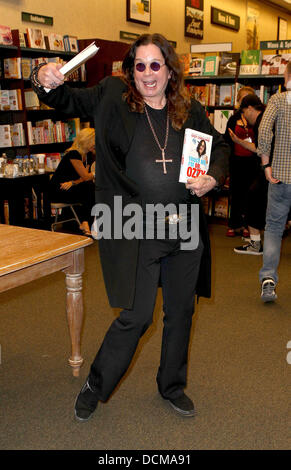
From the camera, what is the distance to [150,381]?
2.49 metres

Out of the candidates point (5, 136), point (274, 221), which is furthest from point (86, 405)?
point (5, 136)

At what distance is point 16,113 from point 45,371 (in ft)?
12.7

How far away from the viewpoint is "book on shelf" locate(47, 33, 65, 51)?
5.98m

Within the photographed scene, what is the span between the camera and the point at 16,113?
5664mm

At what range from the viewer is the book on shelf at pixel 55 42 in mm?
5980

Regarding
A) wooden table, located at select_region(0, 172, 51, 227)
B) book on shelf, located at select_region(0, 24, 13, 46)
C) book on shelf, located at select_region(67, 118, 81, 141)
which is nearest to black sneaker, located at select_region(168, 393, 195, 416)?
wooden table, located at select_region(0, 172, 51, 227)

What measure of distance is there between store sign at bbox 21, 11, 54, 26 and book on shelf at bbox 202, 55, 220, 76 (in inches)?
89.6

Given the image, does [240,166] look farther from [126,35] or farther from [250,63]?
[126,35]

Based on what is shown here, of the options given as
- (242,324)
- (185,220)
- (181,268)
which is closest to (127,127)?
(185,220)

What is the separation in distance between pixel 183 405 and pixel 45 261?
0.90 meters

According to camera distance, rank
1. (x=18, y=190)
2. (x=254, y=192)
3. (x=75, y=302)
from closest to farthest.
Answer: (x=75, y=302), (x=254, y=192), (x=18, y=190)

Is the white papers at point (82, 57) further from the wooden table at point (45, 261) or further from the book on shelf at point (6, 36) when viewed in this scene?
the book on shelf at point (6, 36)

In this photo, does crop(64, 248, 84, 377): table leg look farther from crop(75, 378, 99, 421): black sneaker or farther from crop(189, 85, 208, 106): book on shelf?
crop(189, 85, 208, 106): book on shelf

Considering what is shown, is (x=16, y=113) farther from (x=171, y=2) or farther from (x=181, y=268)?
(x=171, y=2)
